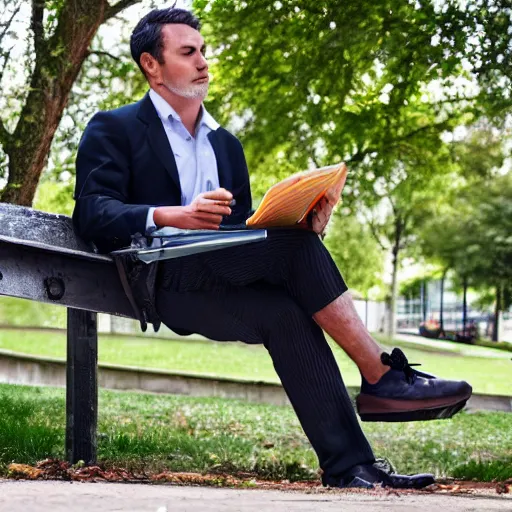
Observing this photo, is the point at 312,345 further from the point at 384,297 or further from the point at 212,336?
the point at 384,297

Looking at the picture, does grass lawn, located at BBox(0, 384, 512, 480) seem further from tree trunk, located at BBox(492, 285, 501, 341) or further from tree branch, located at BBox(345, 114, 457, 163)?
tree trunk, located at BBox(492, 285, 501, 341)

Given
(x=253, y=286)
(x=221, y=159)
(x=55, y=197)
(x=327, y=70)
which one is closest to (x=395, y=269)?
(x=55, y=197)

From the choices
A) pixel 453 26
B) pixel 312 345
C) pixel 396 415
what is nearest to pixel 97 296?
pixel 312 345

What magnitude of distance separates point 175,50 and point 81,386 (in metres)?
1.48

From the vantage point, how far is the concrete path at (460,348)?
22.2 meters

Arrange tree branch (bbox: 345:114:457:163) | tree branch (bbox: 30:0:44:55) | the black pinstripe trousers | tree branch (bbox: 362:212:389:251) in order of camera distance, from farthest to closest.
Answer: tree branch (bbox: 362:212:389:251) < tree branch (bbox: 345:114:457:163) < tree branch (bbox: 30:0:44:55) < the black pinstripe trousers

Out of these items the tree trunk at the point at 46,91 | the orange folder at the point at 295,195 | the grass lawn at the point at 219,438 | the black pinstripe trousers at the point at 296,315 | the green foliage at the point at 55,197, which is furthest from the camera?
the green foliage at the point at 55,197

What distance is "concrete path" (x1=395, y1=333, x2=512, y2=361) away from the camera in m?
22.2

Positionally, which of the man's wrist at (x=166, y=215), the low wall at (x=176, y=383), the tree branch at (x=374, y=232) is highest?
the tree branch at (x=374, y=232)

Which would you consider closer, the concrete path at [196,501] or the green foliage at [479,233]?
the concrete path at [196,501]

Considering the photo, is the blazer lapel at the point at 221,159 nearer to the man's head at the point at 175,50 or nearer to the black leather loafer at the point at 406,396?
the man's head at the point at 175,50

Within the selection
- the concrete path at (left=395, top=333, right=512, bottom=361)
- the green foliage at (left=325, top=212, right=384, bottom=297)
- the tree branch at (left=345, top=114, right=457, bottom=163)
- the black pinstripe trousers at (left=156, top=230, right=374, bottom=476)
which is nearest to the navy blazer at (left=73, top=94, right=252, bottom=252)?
the black pinstripe trousers at (left=156, top=230, right=374, bottom=476)

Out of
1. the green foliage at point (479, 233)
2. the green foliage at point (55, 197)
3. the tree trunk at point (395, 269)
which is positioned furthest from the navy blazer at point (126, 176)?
the tree trunk at point (395, 269)

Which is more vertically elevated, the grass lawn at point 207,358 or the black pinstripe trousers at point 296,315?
the black pinstripe trousers at point 296,315
